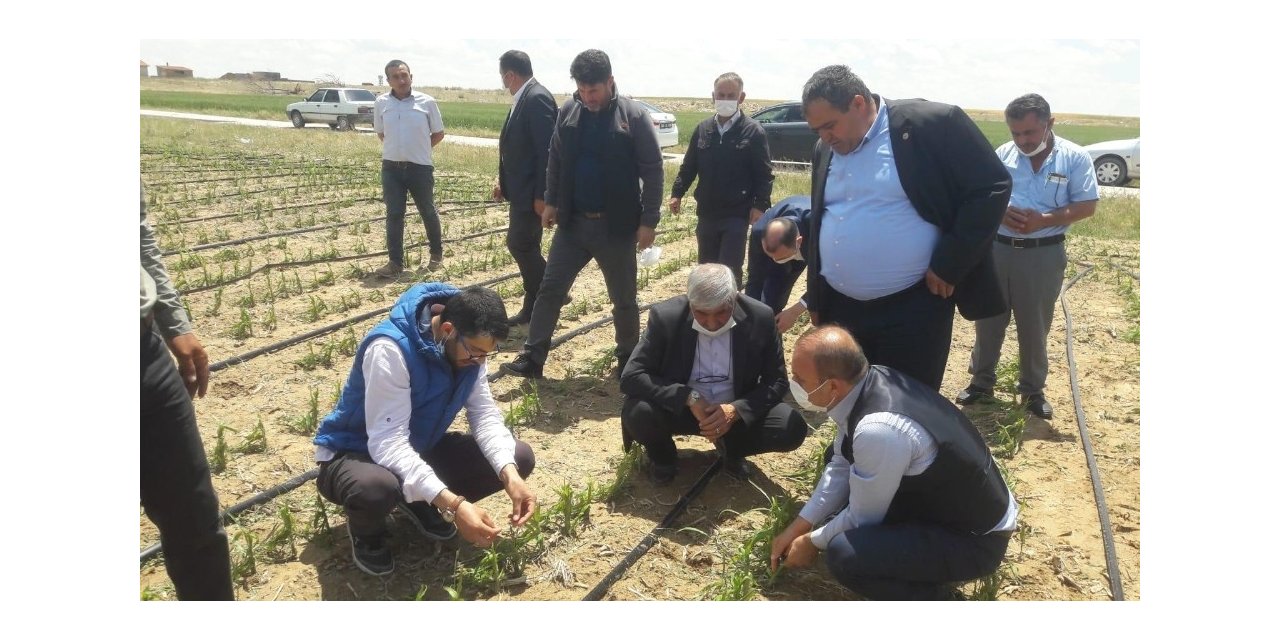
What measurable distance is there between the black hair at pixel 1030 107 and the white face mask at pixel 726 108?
5.38 feet

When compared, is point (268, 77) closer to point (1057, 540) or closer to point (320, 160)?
point (320, 160)

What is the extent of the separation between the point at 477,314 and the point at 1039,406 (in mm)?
3194

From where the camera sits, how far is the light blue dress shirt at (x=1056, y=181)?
13.8 feet

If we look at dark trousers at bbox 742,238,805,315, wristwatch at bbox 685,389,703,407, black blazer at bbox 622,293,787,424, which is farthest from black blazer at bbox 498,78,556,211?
wristwatch at bbox 685,389,703,407

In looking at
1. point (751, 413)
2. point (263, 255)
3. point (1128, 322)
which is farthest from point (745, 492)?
point (263, 255)

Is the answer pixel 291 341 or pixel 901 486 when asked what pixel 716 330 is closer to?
pixel 901 486

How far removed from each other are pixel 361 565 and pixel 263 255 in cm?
552

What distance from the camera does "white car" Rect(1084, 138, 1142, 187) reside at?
49.4ft

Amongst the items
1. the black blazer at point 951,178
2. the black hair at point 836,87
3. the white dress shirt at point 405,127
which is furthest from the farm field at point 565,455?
the black hair at point 836,87

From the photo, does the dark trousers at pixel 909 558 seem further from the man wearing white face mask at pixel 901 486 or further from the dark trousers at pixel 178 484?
the dark trousers at pixel 178 484

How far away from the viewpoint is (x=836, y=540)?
2.64 meters

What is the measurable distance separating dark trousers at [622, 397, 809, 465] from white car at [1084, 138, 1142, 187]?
46.1 ft

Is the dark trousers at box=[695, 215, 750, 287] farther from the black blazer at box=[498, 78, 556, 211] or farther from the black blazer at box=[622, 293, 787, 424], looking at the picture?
the black blazer at box=[622, 293, 787, 424]

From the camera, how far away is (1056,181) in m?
4.19
